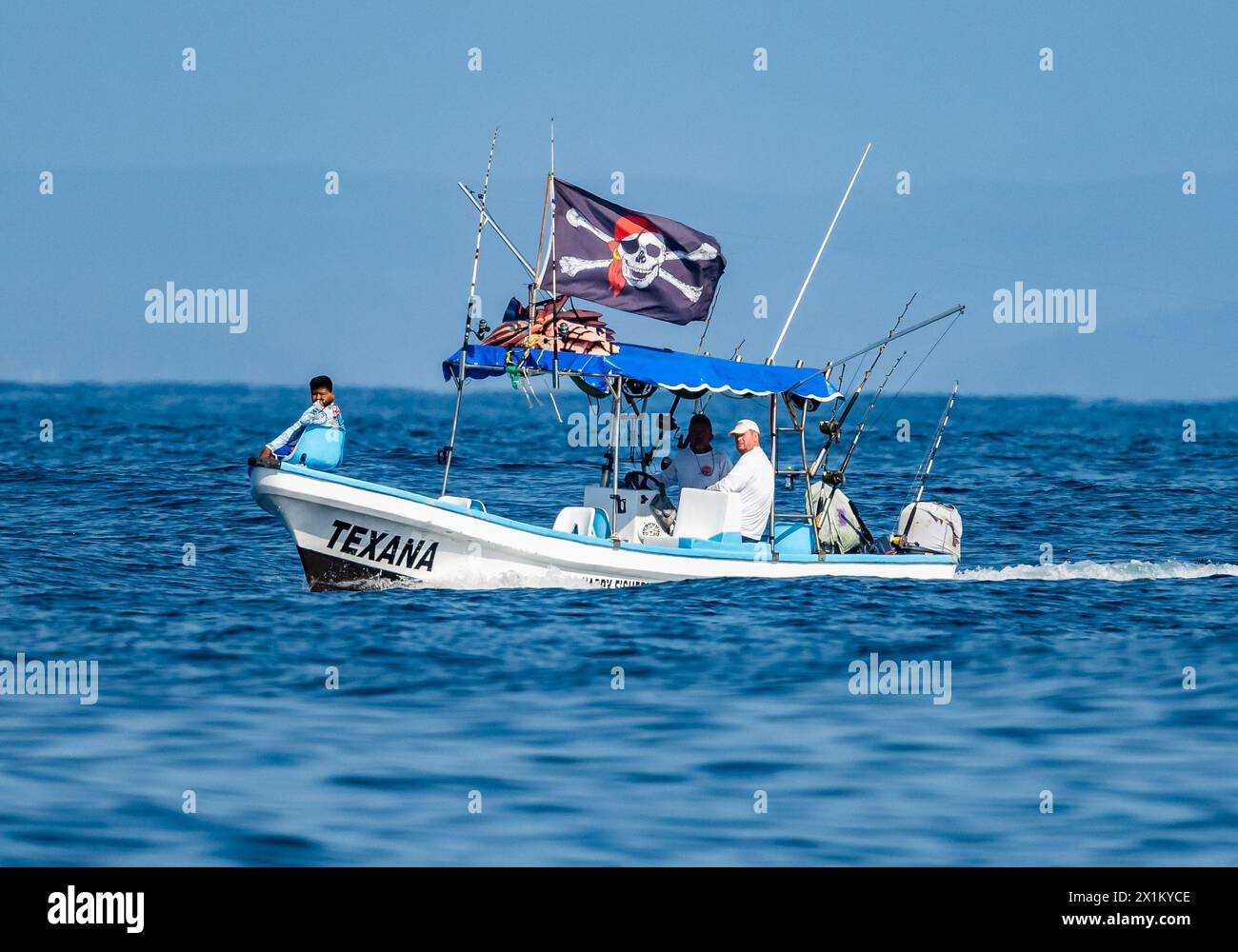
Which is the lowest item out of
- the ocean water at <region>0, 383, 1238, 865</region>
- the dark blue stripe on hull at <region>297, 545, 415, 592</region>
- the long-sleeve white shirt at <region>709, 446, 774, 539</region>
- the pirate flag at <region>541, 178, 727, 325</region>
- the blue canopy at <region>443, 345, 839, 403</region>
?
the ocean water at <region>0, 383, 1238, 865</region>

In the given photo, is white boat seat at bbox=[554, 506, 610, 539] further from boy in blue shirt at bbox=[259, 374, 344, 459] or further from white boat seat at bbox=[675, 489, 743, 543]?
boy in blue shirt at bbox=[259, 374, 344, 459]

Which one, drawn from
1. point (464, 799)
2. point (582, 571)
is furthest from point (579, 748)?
point (582, 571)

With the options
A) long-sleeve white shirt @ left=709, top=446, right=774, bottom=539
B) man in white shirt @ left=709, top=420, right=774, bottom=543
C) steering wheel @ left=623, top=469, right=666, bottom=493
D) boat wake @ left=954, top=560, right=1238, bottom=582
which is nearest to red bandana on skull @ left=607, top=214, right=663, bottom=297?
man in white shirt @ left=709, top=420, right=774, bottom=543

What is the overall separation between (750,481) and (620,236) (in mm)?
3079

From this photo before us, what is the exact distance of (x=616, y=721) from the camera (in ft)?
41.8

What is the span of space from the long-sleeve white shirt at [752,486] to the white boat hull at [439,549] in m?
0.32

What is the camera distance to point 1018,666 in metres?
15.2

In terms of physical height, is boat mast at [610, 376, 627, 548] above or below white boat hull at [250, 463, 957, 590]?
above

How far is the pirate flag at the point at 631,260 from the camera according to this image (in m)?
17.8

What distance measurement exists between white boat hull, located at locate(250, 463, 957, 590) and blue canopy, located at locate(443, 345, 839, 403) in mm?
1665

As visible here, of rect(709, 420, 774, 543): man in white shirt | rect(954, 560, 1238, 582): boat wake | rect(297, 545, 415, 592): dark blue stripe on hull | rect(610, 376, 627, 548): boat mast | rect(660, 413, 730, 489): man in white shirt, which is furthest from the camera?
rect(954, 560, 1238, 582): boat wake

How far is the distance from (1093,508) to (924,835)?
26335mm

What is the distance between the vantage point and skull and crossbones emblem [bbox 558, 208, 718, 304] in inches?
701

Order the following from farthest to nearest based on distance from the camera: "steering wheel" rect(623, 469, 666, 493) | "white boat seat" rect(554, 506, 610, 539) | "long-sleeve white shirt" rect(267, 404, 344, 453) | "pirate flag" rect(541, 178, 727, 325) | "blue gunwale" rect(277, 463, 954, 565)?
"steering wheel" rect(623, 469, 666, 493) → "white boat seat" rect(554, 506, 610, 539) → "long-sleeve white shirt" rect(267, 404, 344, 453) → "pirate flag" rect(541, 178, 727, 325) → "blue gunwale" rect(277, 463, 954, 565)
